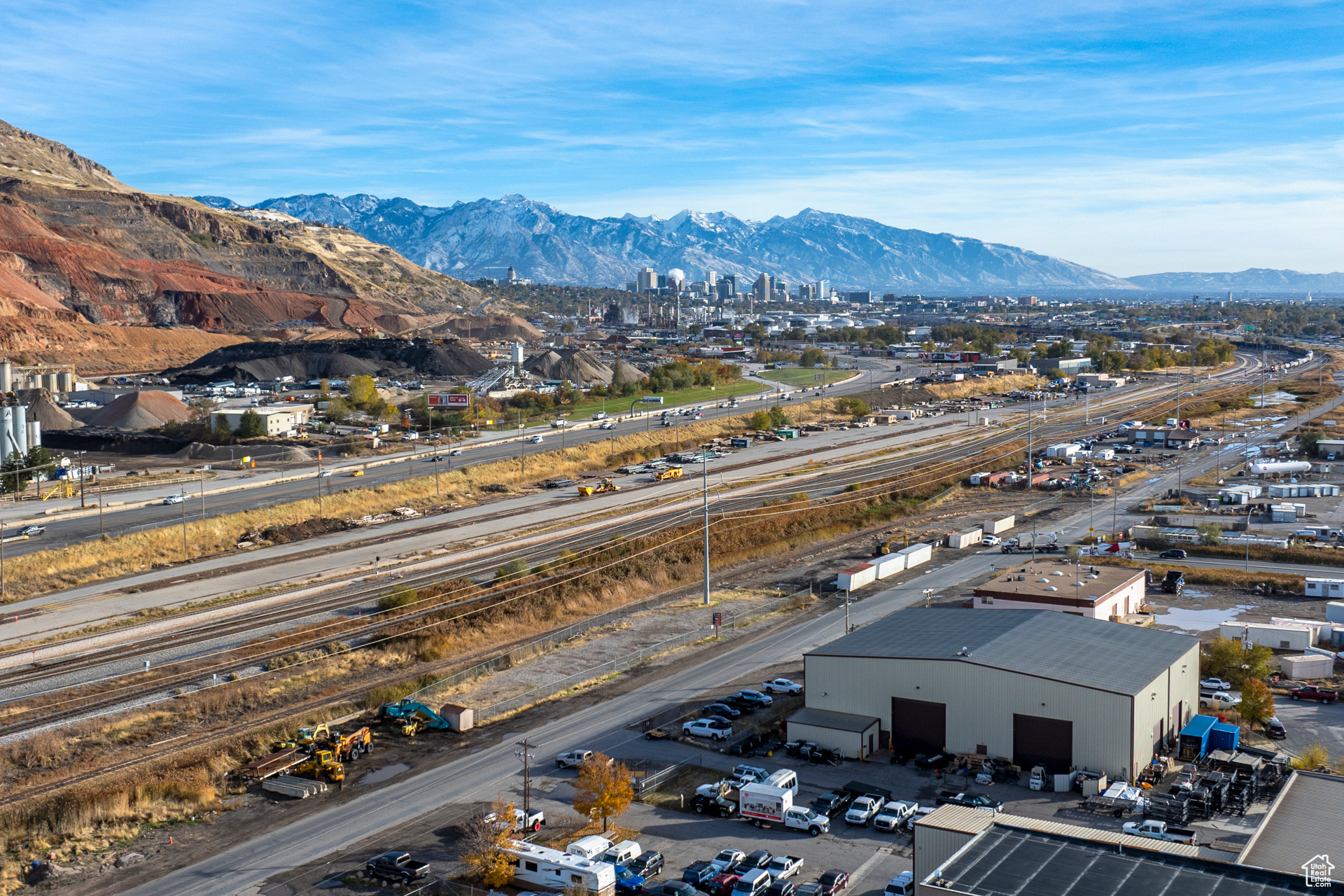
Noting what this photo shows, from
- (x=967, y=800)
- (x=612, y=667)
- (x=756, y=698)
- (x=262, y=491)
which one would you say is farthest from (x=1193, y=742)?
(x=262, y=491)

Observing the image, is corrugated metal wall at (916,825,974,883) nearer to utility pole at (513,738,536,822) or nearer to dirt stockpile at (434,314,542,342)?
utility pole at (513,738,536,822)

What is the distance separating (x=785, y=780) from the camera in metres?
19.2

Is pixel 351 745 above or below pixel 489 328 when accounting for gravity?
below

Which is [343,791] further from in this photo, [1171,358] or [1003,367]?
[1171,358]

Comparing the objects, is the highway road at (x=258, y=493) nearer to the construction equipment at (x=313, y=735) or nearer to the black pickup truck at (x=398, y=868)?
the construction equipment at (x=313, y=735)

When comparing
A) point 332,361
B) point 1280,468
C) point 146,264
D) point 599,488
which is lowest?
point 1280,468

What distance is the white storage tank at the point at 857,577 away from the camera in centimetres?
3419

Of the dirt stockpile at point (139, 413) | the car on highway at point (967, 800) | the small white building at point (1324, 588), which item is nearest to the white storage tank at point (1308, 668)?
the small white building at point (1324, 588)

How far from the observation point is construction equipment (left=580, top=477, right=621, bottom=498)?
1961 inches

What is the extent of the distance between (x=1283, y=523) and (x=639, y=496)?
89.2 feet

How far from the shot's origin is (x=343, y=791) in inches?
790

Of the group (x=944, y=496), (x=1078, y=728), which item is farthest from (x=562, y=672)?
(x=944, y=496)

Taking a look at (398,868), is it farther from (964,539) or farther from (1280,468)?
(1280,468)

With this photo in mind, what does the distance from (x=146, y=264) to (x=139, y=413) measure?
79.1 m
